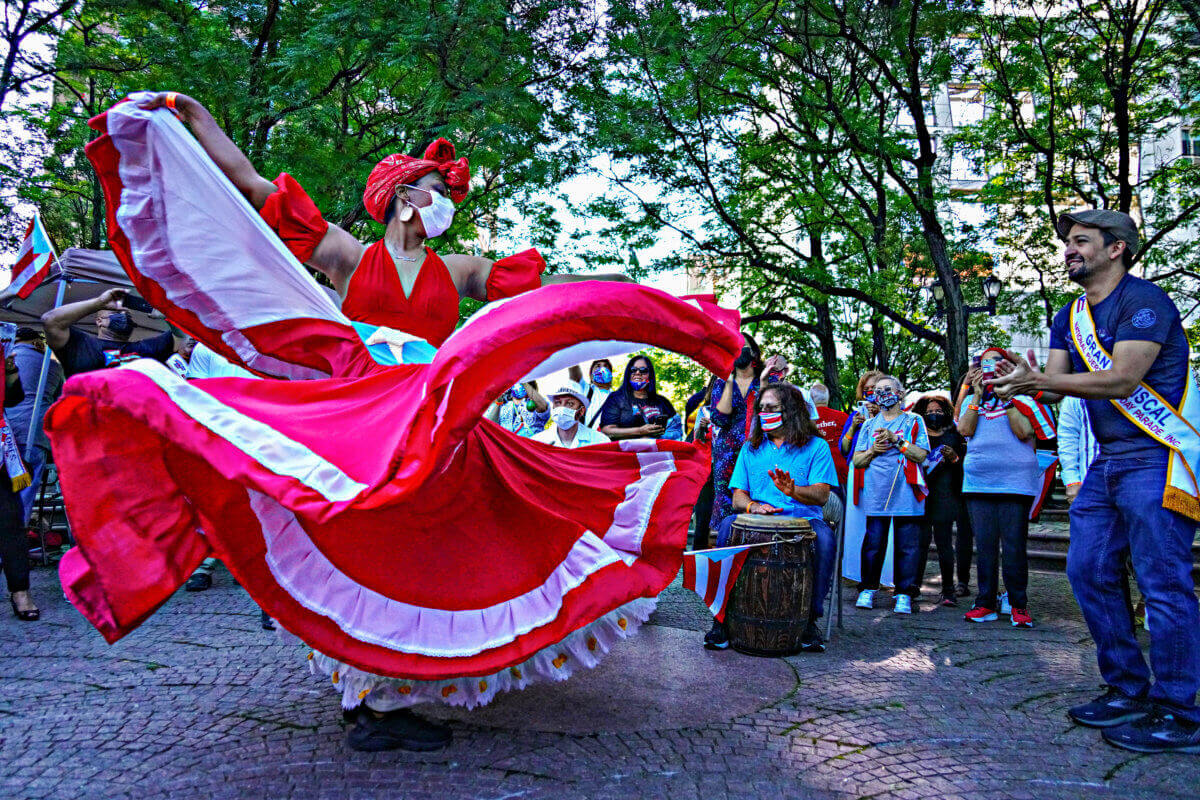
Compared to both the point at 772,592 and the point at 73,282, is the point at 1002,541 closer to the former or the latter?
the point at 772,592

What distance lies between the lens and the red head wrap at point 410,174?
11.5 ft

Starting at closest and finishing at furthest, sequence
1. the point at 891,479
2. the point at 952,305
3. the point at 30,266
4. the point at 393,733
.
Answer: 1. the point at 393,733
2. the point at 30,266
3. the point at 891,479
4. the point at 952,305

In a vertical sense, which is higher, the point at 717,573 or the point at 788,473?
the point at 788,473

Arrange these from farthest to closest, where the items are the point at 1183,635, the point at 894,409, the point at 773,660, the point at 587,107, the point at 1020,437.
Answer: the point at 587,107, the point at 894,409, the point at 1020,437, the point at 773,660, the point at 1183,635

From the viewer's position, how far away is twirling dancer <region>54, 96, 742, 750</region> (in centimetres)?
259

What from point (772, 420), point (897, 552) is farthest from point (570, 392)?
point (897, 552)

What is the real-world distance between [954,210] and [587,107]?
8.00 m

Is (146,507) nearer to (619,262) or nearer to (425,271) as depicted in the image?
(425,271)

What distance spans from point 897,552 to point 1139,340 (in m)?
3.72

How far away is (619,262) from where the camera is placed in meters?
13.9

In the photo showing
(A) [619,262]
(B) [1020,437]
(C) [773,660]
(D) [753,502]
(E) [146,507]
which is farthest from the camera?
(A) [619,262]

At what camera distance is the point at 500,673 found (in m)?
3.22

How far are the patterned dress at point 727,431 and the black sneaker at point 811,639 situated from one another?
1389 millimetres

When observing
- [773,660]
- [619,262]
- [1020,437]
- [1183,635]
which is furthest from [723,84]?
[1183,635]
